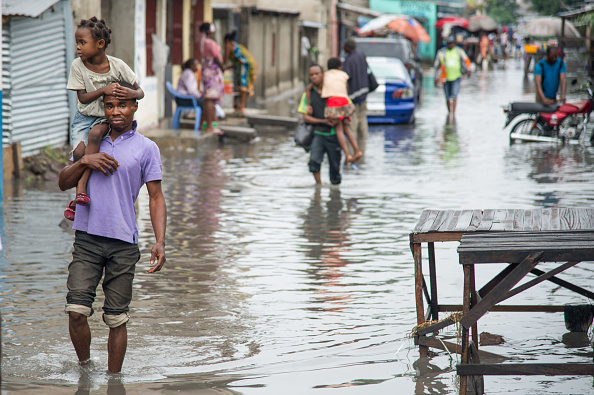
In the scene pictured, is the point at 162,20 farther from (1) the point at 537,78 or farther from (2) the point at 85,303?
(2) the point at 85,303

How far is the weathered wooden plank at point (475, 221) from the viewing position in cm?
522

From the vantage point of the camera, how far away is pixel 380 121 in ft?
68.7

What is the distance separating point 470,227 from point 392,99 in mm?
15543

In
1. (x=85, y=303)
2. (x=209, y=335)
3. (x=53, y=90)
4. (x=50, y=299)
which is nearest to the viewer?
(x=85, y=303)

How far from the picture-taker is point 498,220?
5.54 m

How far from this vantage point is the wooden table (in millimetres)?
5129

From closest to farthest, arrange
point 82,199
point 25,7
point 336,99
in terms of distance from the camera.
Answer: point 82,199 < point 25,7 < point 336,99

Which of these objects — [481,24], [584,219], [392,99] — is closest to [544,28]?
[392,99]

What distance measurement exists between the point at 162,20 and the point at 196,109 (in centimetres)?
339

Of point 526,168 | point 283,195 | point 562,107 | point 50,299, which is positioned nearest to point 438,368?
point 50,299

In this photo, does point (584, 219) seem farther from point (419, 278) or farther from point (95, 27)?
point (95, 27)

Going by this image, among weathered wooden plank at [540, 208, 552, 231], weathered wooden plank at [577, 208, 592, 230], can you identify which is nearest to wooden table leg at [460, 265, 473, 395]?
weathered wooden plank at [540, 208, 552, 231]

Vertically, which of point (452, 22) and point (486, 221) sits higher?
point (452, 22)

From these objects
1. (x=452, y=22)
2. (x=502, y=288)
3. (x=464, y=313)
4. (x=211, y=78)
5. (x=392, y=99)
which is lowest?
(x=464, y=313)
